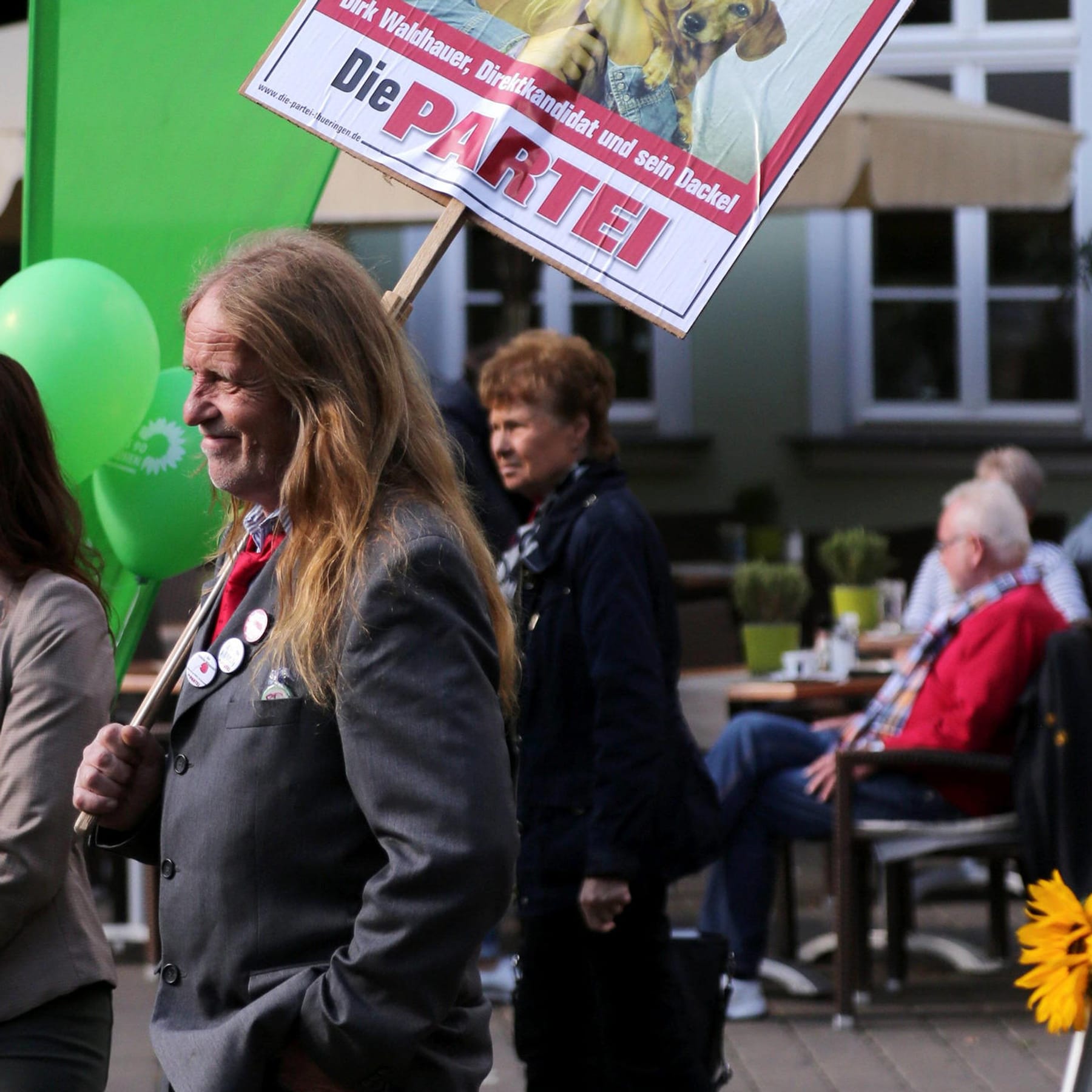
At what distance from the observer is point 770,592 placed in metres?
6.16

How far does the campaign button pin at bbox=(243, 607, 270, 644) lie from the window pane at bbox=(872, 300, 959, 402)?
30.9 ft

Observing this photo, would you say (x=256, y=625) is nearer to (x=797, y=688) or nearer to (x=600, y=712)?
(x=600, y=712)

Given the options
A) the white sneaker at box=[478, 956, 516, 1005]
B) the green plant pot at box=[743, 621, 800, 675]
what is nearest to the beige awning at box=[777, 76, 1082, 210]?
the green plant pot at box=[743, 621, 800, 675]

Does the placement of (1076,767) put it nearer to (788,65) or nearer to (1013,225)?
(788,65)

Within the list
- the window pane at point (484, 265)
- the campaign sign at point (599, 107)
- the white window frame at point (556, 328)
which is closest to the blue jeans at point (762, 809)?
the campaign sign at point (599, 107)

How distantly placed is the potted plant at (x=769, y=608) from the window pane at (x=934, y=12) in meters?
6.03

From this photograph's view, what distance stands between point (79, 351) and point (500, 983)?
290cm

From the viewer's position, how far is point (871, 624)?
22.5 feet

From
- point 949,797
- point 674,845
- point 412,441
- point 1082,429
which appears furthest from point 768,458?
point 412,441

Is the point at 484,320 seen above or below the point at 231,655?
above

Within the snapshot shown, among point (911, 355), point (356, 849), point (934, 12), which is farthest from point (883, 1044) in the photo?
point (934, 12)

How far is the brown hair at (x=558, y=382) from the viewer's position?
3602 millimetres

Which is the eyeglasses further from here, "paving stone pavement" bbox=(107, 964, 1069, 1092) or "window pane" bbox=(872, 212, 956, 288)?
"window pane" bbox=(872, 212, 956, 288)

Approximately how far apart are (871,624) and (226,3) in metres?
4.35
